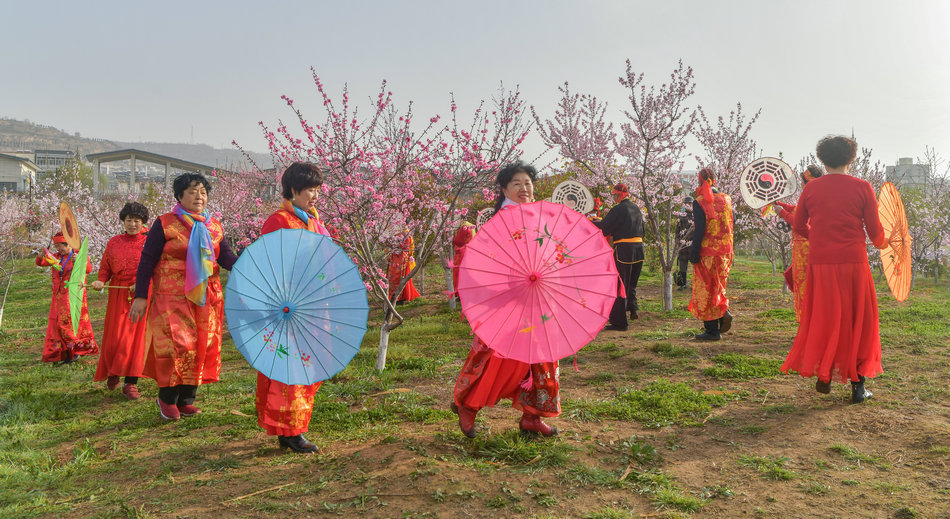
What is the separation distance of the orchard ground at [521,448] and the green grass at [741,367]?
0.03 m

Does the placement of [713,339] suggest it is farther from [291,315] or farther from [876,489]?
[291,315]

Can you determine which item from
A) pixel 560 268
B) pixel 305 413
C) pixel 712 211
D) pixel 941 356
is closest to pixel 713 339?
pixel 712 211

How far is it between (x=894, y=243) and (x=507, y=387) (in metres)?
3.51

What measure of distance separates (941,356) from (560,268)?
5082 millimetres

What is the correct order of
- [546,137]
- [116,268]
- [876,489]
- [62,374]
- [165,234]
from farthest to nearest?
1. [546,137]
2. [62,374]
3. [116,268]
4. [165,234]
5. [876,489]

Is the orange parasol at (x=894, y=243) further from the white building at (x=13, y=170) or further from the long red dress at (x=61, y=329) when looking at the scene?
the white building at (x=13, y=170)

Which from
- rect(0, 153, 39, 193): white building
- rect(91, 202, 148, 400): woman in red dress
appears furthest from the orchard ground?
rect(0, 153, 39, 193): white building

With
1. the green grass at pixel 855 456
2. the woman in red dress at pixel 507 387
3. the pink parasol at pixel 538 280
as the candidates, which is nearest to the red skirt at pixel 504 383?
the woman in red dress at pixel 507 387

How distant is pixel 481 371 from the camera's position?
3467mm

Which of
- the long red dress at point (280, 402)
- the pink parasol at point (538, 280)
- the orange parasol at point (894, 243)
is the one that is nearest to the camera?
the pink parasol at point (538, 280)

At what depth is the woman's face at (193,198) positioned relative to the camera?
4234 mm

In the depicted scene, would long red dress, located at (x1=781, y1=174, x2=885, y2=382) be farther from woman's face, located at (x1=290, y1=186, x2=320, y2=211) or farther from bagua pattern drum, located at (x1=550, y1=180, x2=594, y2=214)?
bagua pattern drum, located at (x1=550, y1=180, x2=594, y2=214)

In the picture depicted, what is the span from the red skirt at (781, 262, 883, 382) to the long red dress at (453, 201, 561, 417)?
2.19 meters

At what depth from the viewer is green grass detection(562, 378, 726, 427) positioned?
4.12 m
